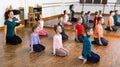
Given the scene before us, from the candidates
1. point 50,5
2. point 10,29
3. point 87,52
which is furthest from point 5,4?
point 87,52

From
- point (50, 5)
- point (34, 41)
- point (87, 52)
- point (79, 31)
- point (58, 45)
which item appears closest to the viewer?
point (87, 52)

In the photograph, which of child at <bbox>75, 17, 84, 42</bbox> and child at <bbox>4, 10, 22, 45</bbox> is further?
child at <bbox>75, 17, 84, 42</bbox>

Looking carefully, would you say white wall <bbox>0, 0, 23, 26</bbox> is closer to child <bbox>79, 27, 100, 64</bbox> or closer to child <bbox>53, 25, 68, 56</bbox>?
child <bbox>53, 25, 68, 56</bbox>

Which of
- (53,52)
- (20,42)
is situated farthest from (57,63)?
(20,42)

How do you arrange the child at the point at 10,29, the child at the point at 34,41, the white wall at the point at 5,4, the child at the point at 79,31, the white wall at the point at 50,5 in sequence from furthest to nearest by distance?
1. the white wall at the point at 50,5
2. the white wall at the point at 5,4
3. the child at the point at 79,31
4. the child at the point at 10,29
5. the child at the point at 34,41

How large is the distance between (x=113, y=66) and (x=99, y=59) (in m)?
0.40

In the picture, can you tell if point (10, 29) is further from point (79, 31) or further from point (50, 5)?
point (50, 5)

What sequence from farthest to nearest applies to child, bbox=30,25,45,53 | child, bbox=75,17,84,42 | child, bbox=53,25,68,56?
child, bbox=75,17,84,42
child, bbox=30,25,45,53
child, bbox=53,25,68,56

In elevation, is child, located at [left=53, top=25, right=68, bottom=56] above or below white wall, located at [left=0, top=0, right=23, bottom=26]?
below

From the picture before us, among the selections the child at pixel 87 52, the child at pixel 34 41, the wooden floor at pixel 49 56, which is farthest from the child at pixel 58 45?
the child at pixel 87 52

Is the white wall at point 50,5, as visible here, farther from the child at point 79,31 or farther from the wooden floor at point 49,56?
the child at point 79,31

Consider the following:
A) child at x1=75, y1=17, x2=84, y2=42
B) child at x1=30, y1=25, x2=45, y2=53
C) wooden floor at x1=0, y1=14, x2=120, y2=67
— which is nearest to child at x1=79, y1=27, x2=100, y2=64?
wooden floor at x1=0, y1=14, x2=120, y2=67

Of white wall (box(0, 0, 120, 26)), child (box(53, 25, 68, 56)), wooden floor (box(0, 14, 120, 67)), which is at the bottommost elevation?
wooden floor (box(0, 14, 120, 67))

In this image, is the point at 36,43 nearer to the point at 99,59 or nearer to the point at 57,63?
the point at 57,63
